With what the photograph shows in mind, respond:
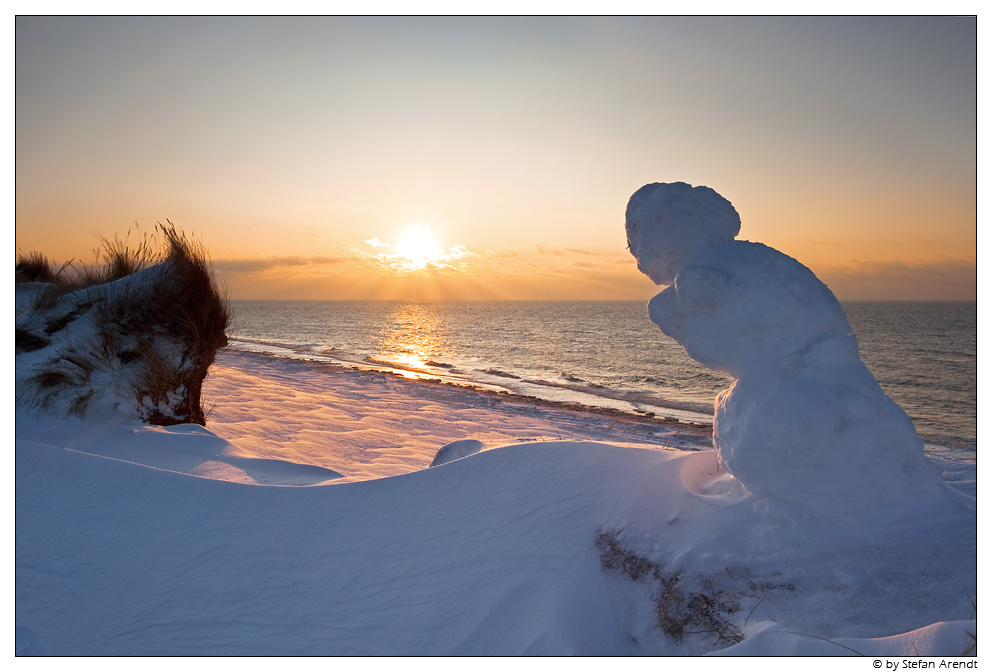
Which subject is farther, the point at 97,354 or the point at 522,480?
the point at 97,354

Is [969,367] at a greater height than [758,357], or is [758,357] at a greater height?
[758,357]

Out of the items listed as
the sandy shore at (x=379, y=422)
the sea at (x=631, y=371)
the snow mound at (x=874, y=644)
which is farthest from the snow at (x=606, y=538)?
the sea at (x=631, y=371)

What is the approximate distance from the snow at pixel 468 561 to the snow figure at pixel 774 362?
0.78 ft

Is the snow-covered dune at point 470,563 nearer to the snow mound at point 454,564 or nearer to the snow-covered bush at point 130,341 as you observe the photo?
the snow mound at point 454,564

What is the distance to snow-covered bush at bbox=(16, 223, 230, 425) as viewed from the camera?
7043 mm

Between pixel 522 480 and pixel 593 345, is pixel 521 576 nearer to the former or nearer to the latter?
pixel 522 480

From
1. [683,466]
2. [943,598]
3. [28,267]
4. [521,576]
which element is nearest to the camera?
[943,598]

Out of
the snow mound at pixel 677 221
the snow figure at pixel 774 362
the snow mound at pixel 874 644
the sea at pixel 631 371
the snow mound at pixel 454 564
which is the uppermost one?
the snow mound at pixel 677 221

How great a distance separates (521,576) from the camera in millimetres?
3607

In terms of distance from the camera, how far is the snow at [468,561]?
304 cm

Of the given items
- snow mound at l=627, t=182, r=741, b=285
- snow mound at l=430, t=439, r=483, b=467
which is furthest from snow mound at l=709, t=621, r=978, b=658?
snow mound at l=430, t=439, r=483, b=467

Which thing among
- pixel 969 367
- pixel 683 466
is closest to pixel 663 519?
pixel 683 466

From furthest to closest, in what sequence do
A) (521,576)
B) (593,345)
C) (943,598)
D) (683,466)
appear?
(593,345)
(683,466)
(521,576)
(943,598)

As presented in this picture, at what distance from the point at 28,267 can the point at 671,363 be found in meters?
26.4
